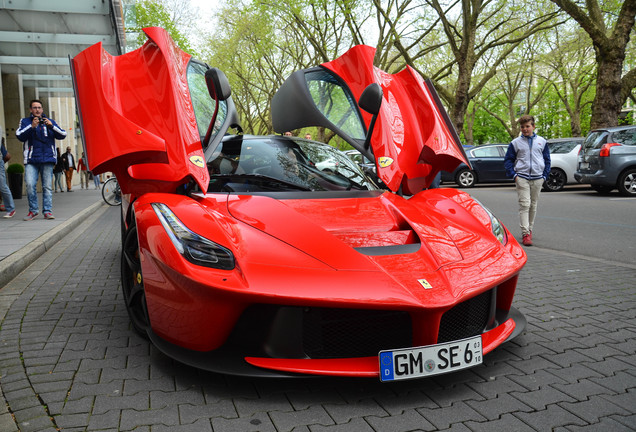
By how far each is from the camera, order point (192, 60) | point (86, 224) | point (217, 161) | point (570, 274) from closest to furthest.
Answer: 1. point (217, 161)
2. point (192, 60)
3. point (570, 274)
4. point (86, 224)

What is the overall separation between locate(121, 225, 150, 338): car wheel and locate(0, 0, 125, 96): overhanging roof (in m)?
9.86

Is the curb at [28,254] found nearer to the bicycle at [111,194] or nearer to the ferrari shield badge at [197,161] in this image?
the ferrari shield badge at [197,161]

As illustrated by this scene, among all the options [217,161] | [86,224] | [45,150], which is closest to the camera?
[217,161]

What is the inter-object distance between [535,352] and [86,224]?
8900 mm

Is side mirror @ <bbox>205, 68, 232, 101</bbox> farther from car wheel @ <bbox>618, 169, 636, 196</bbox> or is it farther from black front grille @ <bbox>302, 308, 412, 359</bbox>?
car wheel @ <bbox>618, 169, 636, 196</bbox>

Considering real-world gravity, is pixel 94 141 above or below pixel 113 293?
above

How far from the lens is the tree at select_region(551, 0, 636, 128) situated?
15.0 m

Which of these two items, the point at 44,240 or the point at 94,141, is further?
the point at 44,240

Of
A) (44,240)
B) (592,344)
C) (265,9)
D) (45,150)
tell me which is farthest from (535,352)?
(265,9)

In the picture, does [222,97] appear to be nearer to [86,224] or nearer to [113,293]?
[113,293]

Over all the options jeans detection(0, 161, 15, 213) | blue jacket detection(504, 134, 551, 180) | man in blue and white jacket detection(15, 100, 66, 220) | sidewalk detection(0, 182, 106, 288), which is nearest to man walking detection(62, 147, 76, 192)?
sidewalk detection(0, 182, 106, 288)

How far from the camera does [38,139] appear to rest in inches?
350

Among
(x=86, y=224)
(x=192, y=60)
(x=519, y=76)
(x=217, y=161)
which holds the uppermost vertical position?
(x=519, y=76)

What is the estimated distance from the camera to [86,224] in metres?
9.97
